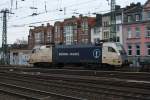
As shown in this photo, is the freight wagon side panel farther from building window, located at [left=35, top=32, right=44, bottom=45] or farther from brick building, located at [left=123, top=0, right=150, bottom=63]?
building window, located at [left=35, top=32, right=44, bottom=45]

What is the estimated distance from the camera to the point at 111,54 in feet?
128

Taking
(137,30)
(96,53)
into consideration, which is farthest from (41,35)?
(96,53)

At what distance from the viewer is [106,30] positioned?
75.3 m

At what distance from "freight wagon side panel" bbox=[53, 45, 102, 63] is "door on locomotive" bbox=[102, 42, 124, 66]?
0.63 meters

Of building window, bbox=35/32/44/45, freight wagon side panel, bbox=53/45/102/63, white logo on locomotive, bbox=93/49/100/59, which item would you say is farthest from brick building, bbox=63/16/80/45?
white logo on locomotive, bbox=93/49/100/59

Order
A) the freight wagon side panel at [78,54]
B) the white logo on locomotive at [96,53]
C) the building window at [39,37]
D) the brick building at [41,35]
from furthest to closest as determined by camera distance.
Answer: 1. the building window at [39,37]
2. the brick building at [41,35]
3. the freight wagon side panel at [78,54]
4. the white logo on locomotive at [96,53]

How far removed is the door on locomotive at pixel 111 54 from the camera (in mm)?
38562

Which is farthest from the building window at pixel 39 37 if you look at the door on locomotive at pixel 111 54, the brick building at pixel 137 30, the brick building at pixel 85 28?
the door on locomotive at pixel 111 54

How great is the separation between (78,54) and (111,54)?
504cm

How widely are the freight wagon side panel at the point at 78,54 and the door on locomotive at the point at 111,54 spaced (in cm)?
63

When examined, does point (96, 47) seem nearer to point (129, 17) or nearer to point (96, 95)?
point (96, 95)

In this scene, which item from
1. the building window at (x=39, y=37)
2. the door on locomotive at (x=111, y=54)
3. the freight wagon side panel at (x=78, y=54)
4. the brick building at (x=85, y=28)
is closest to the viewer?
the door on locomotive at (x=111, y=54)

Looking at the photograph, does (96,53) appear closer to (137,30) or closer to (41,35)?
(137,30)

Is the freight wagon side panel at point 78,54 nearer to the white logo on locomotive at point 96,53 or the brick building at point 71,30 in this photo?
the white logo on locomotive at point 96,53
